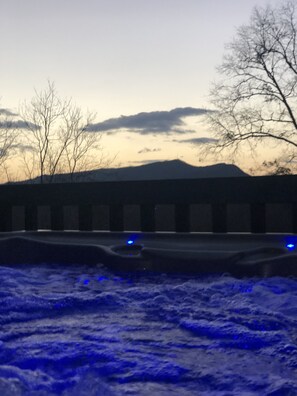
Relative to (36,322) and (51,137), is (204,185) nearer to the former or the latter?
(36,322)

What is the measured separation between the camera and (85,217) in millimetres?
4645

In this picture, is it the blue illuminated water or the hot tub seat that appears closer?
the blue illuminated water

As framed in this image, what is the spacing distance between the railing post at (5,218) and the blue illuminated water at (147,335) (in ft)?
5.44

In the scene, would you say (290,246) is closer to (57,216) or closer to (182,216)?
(182,216)

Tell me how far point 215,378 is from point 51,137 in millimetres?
10461

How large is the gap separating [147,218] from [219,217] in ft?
2.06

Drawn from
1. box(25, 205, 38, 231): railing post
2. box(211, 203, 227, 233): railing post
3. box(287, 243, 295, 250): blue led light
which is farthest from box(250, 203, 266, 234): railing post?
box(25, 205, 38, 231): railing post

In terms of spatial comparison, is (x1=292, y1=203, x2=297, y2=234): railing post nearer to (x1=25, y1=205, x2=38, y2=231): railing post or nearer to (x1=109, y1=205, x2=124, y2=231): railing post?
(x1=109, y1=205, x2=124, y2=231): railing post

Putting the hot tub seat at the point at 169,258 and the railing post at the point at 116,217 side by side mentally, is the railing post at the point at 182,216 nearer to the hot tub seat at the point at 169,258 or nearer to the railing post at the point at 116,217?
the railing post at the point at 116,217

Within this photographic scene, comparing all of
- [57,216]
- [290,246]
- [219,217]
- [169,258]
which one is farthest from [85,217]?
[290,246]

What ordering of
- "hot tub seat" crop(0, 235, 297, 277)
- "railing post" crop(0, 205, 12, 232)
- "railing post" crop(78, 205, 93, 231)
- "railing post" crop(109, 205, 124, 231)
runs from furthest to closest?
"railing post" crop(0, 205, 12, 232) < "railing post" crop(78, 205, 93, 231) < "railing post" crop(109, 205, 124, 231) < "hot tub seat" crop(0, 235, 297, 277)

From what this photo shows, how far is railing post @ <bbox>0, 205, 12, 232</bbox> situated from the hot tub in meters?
0.75

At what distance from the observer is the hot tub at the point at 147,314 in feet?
5.65

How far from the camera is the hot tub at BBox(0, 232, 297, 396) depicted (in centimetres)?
172
